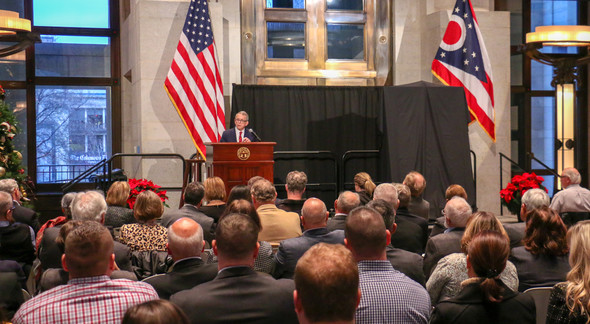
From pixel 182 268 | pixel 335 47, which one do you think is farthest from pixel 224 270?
pixel 335 47

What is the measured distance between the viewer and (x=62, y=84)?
13.8 meters

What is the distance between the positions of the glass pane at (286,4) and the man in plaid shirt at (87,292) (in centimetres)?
1060

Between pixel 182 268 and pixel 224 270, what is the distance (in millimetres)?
654

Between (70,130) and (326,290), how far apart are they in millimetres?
12765

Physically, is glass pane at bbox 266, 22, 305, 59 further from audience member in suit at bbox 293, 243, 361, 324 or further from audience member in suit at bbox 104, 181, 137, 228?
audience member in suit at bbox 293, 243, 361, 324

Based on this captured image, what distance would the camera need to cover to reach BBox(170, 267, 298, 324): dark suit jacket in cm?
296

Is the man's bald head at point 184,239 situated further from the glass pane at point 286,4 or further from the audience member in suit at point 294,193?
the glass pane at point 286,4

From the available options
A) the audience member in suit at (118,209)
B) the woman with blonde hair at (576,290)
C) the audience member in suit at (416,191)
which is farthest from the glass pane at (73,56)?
the woman with blonde hair at (576,290)

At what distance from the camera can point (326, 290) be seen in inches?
82.5

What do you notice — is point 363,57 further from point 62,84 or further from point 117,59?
point 62,84

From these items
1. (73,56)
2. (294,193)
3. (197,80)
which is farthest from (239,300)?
(73,56)

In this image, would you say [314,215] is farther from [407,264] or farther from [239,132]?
[239,132]

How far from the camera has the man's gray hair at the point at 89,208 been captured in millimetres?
4859

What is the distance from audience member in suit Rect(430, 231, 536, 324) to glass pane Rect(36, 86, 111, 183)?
38.9ft
